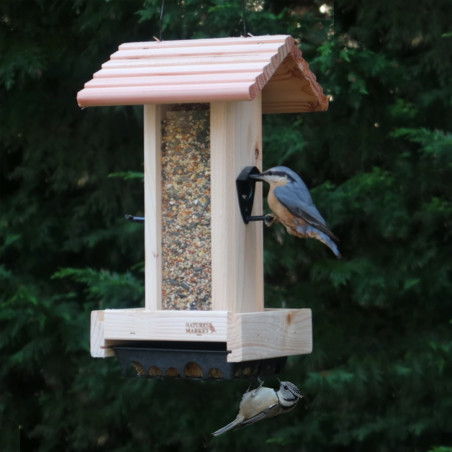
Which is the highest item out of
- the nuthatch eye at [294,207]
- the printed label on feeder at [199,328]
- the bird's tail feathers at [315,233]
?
the nuthatch eye at [294,207]

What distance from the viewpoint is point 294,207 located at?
306 centimetres

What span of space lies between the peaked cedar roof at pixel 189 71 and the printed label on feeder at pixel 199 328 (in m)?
0.60

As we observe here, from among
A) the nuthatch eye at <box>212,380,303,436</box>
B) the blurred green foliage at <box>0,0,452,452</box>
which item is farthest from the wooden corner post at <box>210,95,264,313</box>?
the blurred green foliage at <box>0,0,452,452</box>

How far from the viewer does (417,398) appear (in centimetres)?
501

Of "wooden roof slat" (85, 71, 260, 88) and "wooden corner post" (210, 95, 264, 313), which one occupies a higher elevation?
"wooden roof slat" (85, 71, 260, 88)

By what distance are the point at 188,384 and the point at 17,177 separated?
1.58 metres

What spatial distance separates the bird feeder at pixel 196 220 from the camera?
2.75 metres

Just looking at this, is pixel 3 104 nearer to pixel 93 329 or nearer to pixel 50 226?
pixel 50 226

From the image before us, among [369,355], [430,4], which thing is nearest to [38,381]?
[369,355]

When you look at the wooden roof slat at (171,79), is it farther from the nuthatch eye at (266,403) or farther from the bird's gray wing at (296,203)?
the nuthatch eye at (266,403)

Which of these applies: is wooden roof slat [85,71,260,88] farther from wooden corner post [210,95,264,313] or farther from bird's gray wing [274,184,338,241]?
bird's gray wing [274,184,338,241]

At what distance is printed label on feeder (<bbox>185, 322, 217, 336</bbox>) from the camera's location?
2715mm

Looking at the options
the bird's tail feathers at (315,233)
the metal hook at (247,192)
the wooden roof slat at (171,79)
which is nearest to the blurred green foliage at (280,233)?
the bird's tail feathers at (315,233)

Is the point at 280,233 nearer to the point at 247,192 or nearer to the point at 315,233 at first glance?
the point at 315,233
